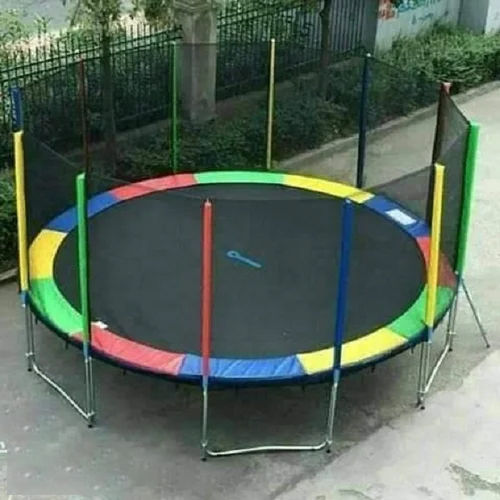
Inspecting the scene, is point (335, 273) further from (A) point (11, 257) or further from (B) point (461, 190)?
(A) point (11, 257)

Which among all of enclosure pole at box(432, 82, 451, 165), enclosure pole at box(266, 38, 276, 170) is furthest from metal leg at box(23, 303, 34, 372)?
enclosure pole at box(266, 38, 276, 170)

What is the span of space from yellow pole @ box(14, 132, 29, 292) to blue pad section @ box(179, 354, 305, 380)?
116 centimetres

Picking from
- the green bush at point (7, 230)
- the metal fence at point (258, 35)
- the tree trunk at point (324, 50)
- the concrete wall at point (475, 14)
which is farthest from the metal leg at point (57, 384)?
the concrete wall at point (475, 14)

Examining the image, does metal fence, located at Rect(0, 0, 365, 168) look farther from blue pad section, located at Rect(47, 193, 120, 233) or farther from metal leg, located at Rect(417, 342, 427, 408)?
metal leg, located at Rect(417, 342, 427, 408)

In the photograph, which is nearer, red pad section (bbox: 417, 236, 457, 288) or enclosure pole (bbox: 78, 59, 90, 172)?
red pad section (bbox: 417, 236, 457, 288)

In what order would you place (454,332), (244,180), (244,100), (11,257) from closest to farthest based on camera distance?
(454,332), (11,257), (244,180), (244,100)

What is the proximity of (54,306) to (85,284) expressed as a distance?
628mm

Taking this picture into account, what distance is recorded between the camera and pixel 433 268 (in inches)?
231

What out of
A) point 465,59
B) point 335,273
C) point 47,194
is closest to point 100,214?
point 47,194

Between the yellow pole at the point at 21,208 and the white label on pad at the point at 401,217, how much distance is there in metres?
2.48

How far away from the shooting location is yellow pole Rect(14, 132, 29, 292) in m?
5.91

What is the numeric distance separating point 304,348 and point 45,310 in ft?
4.96

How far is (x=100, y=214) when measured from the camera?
7.12m

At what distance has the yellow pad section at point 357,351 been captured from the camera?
225 inches
